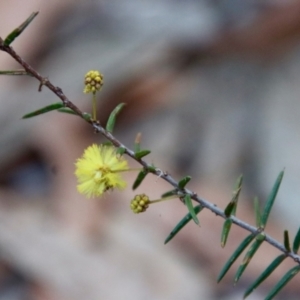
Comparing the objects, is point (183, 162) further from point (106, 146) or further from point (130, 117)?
point (106, 146)

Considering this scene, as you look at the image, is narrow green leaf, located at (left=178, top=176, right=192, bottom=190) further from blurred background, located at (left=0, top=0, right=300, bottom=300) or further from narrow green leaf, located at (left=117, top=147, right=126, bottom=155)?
blurred background, located at (left=0, top=0, right=300, bottom=300)

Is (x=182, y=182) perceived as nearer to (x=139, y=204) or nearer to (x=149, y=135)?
(x=139, y=204)

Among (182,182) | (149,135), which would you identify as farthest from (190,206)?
(149,135)

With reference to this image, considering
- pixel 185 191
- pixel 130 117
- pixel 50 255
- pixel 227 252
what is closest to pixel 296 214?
pixel 227 252

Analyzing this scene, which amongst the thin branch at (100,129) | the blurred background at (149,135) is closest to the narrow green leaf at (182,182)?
the thin branch at (100,129)

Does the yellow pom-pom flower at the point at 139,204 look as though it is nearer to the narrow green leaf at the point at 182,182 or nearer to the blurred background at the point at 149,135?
the narrow green leaf at the point at 182,182

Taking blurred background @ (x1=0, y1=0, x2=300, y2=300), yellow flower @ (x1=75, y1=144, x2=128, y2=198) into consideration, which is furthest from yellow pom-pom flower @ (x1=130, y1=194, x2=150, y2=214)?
blurred background @ (x1=0, y1=0, x2=300, y2=300)
